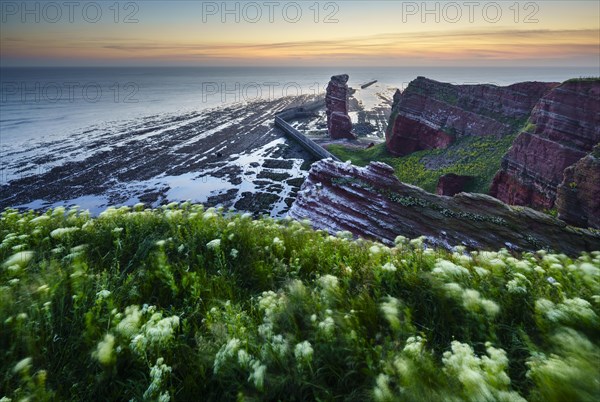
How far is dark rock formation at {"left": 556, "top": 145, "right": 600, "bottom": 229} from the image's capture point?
17.6m

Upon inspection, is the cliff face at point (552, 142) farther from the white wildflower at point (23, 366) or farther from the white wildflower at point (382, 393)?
the white wildflower at point (23, 366)

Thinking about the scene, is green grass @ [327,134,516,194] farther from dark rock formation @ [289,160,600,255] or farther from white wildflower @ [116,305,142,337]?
white wildflower @ [116,305,142,337]

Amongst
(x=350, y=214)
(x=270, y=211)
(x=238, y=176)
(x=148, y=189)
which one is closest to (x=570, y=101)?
(x=350, y=214)

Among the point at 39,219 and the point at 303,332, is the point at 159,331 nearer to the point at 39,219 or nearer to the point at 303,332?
the point at 303,332

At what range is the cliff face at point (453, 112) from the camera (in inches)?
1480

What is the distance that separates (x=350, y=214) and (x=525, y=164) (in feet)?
56.0

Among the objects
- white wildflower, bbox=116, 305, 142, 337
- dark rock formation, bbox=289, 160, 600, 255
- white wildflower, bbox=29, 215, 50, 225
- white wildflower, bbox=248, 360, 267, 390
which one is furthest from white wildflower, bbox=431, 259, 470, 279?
dark rock formation, bbox=289, 160, 600, 255

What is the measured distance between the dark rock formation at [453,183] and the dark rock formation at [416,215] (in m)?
14.8

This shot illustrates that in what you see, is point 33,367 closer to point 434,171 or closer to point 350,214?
point 350,214

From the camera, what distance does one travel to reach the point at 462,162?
121 ft

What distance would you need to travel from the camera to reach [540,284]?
438 cm

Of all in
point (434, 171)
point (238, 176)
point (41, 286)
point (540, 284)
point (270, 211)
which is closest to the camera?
point (41, 286)

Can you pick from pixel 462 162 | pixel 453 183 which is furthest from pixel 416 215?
pixel 462 162

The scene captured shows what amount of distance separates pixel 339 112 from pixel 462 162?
37.7m
